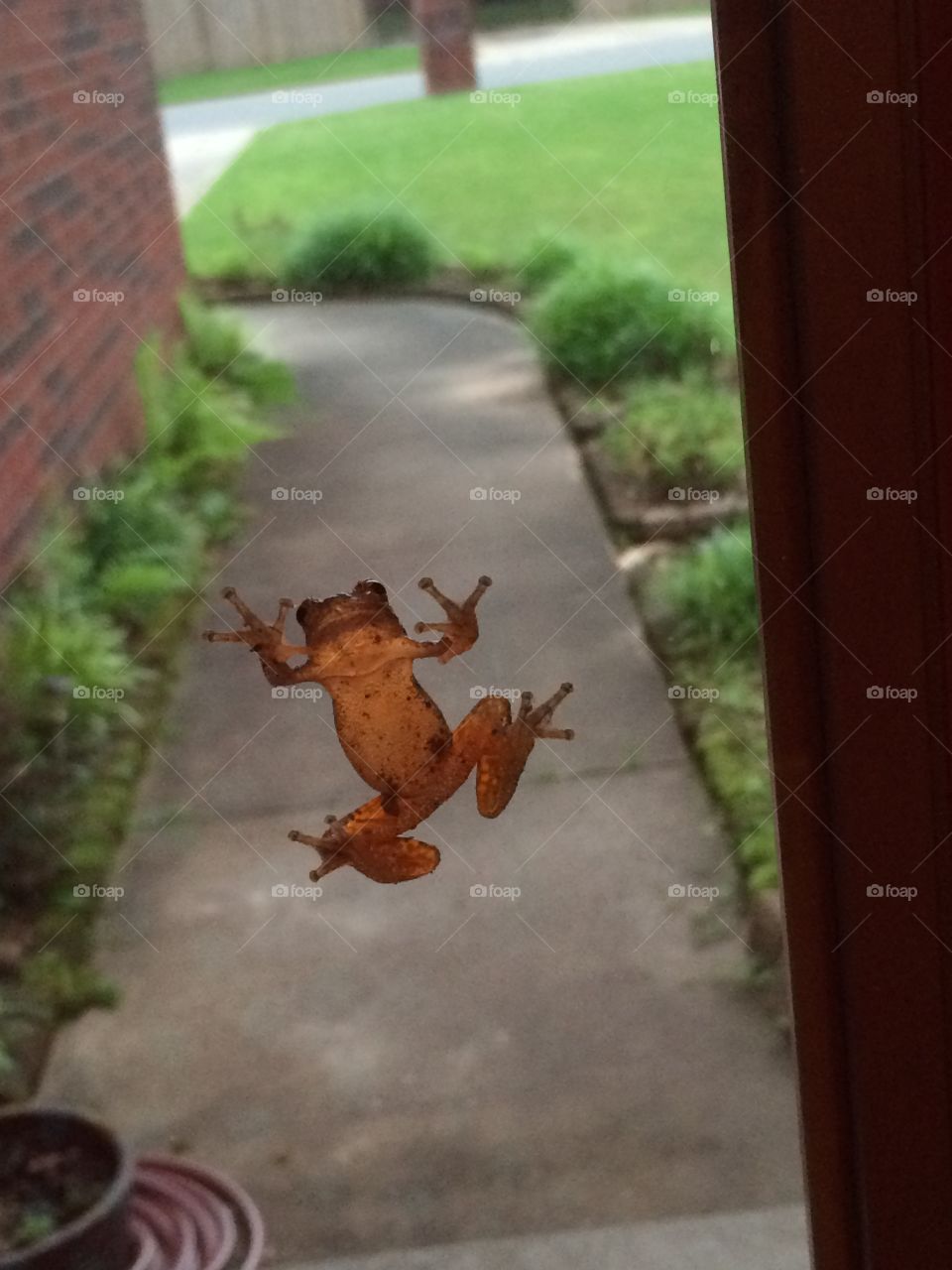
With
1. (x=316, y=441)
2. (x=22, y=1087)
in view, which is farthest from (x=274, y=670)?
(x=22, y=1087)

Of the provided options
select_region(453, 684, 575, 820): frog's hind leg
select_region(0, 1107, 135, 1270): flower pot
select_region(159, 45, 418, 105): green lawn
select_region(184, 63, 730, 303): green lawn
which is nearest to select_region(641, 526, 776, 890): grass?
select_region(453, 684, 575, 820): frog's hind leg

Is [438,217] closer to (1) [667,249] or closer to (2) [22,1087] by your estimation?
(1) [667,249]

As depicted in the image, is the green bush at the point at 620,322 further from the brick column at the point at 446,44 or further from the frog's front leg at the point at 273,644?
the frog's front leg at the point at 273,644

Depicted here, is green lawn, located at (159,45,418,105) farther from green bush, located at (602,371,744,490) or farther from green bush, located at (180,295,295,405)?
green bush, located at (602,371,744,490)

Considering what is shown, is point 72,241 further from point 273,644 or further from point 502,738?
point 502,738

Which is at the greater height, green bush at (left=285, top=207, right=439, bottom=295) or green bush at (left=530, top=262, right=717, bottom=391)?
green bush at (left=285, top=207, right=439, bottom=295)

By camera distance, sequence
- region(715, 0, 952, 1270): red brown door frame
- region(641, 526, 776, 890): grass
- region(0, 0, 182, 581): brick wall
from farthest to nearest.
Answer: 1. region(641, 526, 776, 890): grass
2. region(0, 0, 182, 581): brick wall
3. region(715, 0, 952, 1270): red brown door frame

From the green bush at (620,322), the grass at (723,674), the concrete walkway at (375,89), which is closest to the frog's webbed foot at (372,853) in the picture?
the grass at (723,674)
